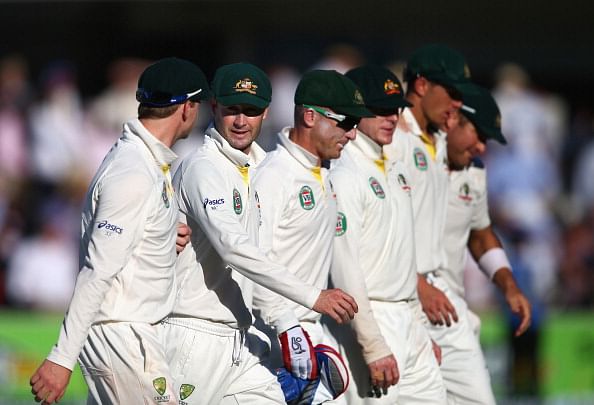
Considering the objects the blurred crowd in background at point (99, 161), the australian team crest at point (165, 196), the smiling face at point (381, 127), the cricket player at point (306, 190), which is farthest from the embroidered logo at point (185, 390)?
the blurred crowd in background at point (99, 161)

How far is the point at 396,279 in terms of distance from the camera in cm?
691

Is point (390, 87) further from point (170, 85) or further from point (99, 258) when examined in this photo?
point (99, 258)

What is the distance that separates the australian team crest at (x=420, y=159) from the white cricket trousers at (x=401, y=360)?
0.89 metres

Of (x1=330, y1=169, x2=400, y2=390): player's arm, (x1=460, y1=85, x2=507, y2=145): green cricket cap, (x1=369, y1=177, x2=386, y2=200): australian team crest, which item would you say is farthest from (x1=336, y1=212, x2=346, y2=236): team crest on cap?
(x1=460, y1=85, x2=507, y2=145): green cricket cap

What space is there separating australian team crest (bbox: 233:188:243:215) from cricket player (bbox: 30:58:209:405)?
36 centimetres

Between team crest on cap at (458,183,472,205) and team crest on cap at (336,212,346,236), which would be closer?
team crest on cap at (336,212,346,236)

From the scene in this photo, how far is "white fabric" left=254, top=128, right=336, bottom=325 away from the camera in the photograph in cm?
616

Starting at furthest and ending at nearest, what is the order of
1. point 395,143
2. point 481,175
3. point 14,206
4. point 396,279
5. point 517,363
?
point 14,206
point 517,363
point 481,175
point 395,143
point 396,279

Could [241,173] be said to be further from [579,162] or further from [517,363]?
[579,162]

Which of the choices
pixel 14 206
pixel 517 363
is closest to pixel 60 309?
pixel 14 206

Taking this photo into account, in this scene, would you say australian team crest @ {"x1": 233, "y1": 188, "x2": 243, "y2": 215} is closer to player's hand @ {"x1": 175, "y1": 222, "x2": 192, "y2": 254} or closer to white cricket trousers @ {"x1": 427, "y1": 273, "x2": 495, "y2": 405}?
player's hand @ {"x1": 175, "y1": 222, "x2": 192, "y2": 254}

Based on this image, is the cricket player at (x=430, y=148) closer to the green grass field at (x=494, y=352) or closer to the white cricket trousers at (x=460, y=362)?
the white cricket trousers at (x=460, y=362)

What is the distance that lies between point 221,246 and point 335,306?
0.61m

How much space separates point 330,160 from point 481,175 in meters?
1.74
